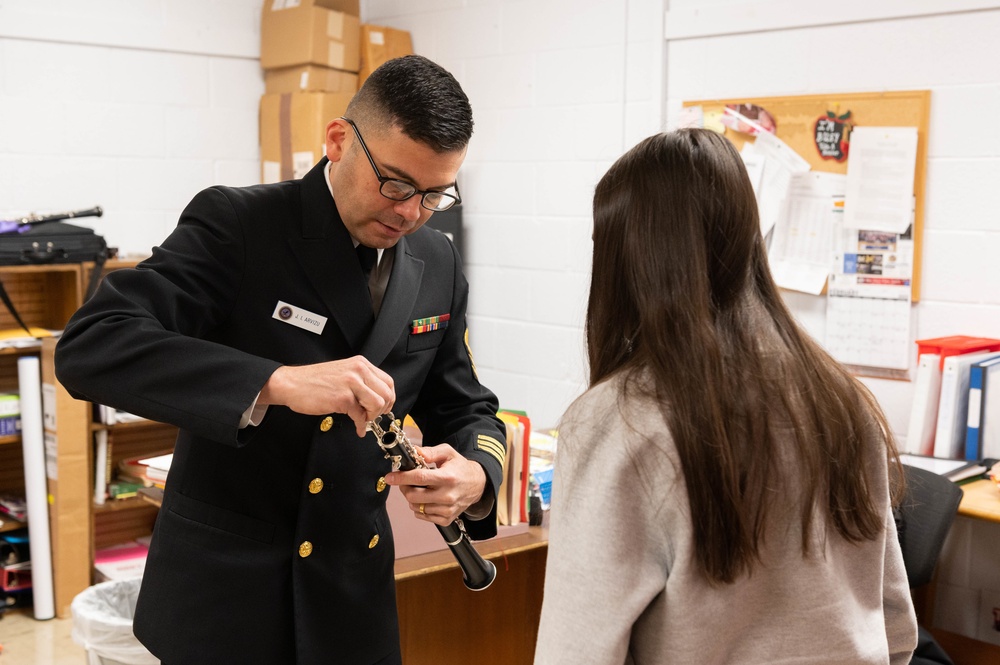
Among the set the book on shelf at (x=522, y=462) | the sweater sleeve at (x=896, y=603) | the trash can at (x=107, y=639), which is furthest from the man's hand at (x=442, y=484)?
the trash can at (x=107, y=639)

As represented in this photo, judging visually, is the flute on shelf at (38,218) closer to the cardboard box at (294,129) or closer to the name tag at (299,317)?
the cardboard box at (294,129)

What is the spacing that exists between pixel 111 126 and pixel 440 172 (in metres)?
2.98

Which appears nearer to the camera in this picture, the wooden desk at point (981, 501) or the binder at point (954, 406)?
the wooden desk at point (981, 501)

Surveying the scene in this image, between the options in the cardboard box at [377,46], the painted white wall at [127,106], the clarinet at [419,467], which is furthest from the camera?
the cardboard box at [377,46]

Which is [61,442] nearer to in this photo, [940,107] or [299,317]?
[299,317]

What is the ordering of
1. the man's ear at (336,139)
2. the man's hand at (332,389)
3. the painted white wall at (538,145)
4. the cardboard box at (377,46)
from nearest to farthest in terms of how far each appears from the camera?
the man's hand at (332,389), the man's ear at (336,139), the painted white wall at (538,145), the cardboard box at (377,46)

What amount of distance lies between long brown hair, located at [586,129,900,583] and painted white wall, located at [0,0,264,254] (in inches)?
132

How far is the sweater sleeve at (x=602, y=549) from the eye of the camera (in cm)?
106

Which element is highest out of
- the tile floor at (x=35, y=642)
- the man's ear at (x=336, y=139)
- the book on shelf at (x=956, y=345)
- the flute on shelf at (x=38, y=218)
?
the man's ear at (x=336, y=139)

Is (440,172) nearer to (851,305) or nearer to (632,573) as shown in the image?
(632,573)

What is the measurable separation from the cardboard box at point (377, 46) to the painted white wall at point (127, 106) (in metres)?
0.50

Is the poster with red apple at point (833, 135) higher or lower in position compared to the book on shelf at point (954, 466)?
higher

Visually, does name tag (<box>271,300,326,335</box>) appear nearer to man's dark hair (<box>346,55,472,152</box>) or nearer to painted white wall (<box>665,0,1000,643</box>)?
man's dark hair (<box>346,55,472,152</box>)

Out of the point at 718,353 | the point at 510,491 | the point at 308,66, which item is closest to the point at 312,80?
the point at 308,66
